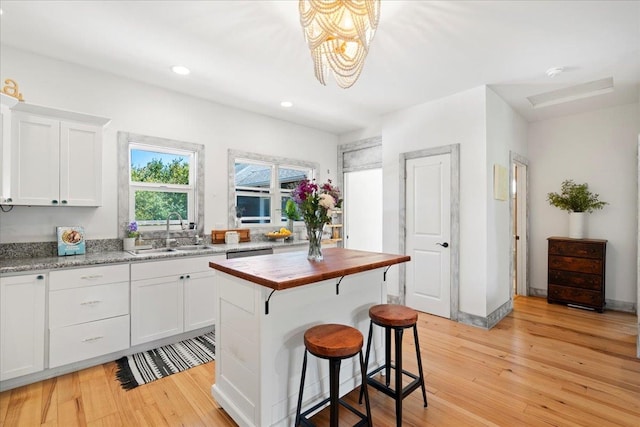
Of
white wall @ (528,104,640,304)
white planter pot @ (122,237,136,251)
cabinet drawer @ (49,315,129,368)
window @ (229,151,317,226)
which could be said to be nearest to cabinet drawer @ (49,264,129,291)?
cabinet drawer @ (49,315,129,368)

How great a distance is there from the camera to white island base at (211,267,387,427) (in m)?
1.79

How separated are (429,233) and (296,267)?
2581 mm

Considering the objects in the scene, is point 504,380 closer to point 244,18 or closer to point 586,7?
point 586,7

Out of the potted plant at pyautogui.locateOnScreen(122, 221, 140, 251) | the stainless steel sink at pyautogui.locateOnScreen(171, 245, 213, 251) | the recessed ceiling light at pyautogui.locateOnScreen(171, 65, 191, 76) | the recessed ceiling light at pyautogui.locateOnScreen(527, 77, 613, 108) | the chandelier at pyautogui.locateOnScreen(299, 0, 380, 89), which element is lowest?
the stainless steel sink at pyautogui.locateOnScreen(171, 245, 213, 251)

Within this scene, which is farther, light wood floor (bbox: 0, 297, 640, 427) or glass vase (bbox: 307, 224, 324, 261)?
glass vase (bbox: 307, 224, 324, 261)

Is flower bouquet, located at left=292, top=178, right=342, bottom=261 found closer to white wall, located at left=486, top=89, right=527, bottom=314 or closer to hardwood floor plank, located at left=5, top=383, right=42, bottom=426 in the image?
hardwood floor plank, located at left=5, top=383, right=42, bottom=426

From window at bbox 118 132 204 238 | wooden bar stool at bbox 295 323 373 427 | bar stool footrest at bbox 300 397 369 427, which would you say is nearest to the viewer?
wooden bar stool at bbox 295 323 373 427

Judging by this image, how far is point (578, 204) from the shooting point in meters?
4.29

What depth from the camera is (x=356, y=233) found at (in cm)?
607

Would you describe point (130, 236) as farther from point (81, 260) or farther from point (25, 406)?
point (25, 406)

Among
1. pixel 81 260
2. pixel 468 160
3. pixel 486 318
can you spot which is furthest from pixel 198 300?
pixel 468 160

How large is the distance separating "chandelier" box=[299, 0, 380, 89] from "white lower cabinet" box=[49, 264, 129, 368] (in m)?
2.58

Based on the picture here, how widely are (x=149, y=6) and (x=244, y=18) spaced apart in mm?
675

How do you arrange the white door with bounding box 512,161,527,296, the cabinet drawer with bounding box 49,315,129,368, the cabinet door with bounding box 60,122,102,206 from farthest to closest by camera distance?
the white door with bounding box 512,161,527,296 → the cabinet door with bounding box 60,122,102,206 → the cabinet drawer with bounding box 49,315,129,368
